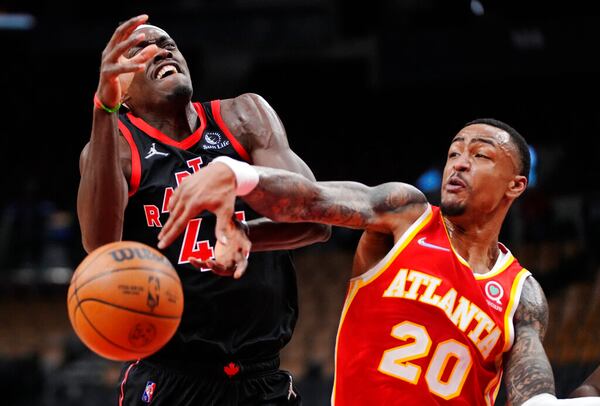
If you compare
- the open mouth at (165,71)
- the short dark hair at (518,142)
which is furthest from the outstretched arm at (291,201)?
the open mouth at (165,71)

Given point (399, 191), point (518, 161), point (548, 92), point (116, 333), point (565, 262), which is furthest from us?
point (548, 92)

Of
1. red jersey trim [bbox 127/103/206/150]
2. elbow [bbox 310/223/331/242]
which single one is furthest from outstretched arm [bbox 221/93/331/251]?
red jersey trim [bbox 127/103/206/150]

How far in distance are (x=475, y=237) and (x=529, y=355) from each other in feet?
1.88

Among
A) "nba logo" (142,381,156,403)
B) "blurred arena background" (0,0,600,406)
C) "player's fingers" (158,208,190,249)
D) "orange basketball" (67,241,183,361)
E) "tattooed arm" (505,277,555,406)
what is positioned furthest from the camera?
"blurred arena background" (0,0,600,406)

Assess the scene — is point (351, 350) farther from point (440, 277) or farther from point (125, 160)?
point (125, 160)

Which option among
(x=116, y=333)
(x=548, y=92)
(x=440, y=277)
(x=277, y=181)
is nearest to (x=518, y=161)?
(x=440, y=277)

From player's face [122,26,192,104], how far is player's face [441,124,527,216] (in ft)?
3.94

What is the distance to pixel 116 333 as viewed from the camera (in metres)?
2.99

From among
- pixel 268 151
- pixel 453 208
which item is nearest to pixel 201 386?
pixel 268 151

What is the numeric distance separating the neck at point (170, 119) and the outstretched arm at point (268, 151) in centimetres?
18

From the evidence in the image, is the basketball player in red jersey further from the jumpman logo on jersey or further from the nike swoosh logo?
the jumpman logo on jersey

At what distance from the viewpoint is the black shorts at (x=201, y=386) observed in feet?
12.2

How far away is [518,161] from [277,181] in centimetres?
137

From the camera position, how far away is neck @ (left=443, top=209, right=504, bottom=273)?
3.91 m
